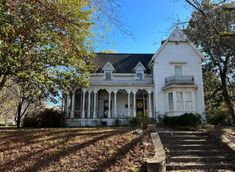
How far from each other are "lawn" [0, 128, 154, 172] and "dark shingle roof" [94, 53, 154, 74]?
1599cm

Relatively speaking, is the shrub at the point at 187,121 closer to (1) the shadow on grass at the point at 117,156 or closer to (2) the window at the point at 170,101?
(2) the window at the point at 170,101

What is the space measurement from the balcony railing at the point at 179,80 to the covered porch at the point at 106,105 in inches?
88.7

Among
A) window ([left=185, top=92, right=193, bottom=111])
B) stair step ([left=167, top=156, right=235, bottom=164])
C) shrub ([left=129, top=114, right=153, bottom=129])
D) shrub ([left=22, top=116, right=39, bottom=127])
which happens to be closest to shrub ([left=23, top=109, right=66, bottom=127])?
shrub ([left=22, top=116, right=39, bottom=127])

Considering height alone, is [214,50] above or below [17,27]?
above

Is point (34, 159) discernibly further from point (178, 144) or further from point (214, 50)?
point (214, 50)

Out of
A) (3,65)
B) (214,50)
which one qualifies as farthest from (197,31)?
(3,65)

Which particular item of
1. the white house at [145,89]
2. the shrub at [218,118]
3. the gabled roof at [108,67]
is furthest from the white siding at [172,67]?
the gabled roof at [108,67]

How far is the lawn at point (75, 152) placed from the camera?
26.7 feet

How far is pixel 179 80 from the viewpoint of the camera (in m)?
23.0

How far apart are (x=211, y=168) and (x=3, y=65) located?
457 inches

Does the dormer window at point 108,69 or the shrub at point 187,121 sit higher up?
the dormer window at point 108,69

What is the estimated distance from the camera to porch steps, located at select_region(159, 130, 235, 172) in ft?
28.1

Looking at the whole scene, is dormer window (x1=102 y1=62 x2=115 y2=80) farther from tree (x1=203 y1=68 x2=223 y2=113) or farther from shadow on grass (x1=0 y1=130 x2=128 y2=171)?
shadow on grass (x1=0 y1=130 x2=128 y2=171)

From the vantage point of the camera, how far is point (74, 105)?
984 inches
